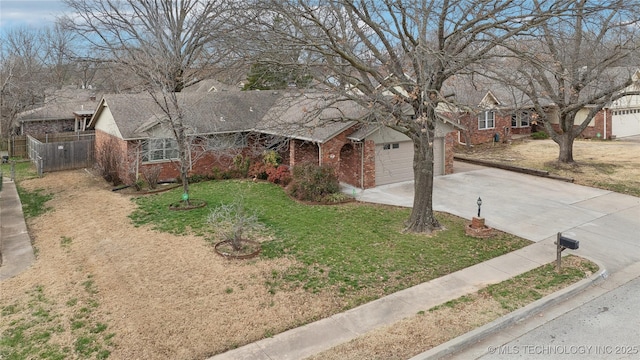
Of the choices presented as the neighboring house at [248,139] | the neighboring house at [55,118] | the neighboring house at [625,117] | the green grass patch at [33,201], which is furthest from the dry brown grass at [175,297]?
the neighboring house at [625,117]

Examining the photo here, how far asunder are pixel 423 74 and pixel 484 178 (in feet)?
33.5

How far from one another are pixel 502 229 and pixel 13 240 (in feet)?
44.6

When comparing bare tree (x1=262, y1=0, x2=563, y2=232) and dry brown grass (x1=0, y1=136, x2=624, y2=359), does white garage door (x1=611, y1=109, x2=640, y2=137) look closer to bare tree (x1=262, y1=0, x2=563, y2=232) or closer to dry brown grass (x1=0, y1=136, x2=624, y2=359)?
bare tree (x1=262, y1=0, x2=563, y2=232)

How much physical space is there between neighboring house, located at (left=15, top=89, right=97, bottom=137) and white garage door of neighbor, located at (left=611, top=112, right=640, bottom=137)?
38.2 m

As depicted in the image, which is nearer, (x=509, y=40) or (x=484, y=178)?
(x=509, y=40)

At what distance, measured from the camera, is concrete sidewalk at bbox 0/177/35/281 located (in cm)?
998

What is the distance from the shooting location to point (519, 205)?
576 inches

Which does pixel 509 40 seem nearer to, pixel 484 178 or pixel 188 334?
pixel 484 178

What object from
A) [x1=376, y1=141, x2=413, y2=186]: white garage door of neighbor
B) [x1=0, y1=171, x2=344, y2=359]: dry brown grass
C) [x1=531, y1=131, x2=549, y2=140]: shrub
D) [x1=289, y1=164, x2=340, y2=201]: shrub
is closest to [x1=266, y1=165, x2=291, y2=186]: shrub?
[x1=289, y1=164, x2=340, y2=201]: shrub

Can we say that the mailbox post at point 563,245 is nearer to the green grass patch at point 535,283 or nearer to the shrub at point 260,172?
the green grass patch at point 535,283

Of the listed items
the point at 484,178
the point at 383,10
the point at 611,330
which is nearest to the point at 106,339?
the point at 611,330

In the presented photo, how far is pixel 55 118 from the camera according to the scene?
107 feet

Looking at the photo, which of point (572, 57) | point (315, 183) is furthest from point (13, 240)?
point (572, 57)

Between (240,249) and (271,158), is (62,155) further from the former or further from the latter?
(240,249)
